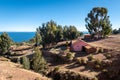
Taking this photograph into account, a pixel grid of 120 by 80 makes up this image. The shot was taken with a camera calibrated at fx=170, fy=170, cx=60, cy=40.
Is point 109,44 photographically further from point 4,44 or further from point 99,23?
point 4,44

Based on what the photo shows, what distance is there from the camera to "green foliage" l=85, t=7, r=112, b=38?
64312 mm

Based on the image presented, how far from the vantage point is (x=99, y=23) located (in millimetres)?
65312

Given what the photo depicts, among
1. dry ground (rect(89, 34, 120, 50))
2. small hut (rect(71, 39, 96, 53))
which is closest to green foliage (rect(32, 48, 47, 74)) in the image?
small hut (rect(71, 39, 96, 53))

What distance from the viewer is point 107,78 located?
35.3 m

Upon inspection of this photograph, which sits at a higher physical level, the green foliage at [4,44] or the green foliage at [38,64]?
the green foliage at [4,44]

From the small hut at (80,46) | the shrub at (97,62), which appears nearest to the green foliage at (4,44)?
the small hut at (80,46)

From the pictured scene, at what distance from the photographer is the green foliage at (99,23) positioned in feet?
211

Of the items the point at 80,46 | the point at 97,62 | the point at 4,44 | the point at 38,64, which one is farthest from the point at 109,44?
the point at 4,44

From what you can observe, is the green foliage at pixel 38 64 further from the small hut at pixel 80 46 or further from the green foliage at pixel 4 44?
the green foliage at pixel 4 44

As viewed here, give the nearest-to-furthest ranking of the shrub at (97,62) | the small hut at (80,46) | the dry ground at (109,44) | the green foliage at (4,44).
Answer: the shrub at (97,62)
the small hut at (80,46)
the dry ground at (109,44)
the green foliage at (4,44)

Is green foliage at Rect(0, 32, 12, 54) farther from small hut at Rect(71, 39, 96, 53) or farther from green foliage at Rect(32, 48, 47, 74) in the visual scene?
green foliage at Rect(32, 48, 47, 74)

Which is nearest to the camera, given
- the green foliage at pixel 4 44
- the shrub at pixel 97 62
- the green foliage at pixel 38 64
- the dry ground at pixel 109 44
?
the green foliage at pixel 38 64

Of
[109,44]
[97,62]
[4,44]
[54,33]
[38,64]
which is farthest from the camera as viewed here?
[54,33]

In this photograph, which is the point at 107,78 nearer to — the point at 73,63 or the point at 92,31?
the point at 73,63
